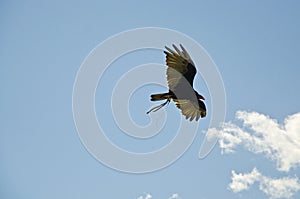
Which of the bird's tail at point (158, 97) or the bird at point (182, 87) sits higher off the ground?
the bird at point (182, 87)

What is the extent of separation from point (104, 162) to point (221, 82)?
21.8 feet

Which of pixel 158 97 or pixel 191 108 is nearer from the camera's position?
pixel 158 97

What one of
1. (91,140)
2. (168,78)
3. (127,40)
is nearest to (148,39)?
(127,40)

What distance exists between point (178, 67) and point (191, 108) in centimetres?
237

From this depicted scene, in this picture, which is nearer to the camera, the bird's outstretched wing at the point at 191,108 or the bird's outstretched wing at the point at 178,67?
the bird's outstretched wing at the point at 178,67

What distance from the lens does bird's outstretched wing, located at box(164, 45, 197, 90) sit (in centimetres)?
2453

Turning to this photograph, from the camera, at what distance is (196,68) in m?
25.3

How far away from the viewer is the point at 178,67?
24.9 metres

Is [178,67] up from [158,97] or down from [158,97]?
up

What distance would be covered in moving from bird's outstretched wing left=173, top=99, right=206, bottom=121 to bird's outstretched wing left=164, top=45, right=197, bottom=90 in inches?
36.2

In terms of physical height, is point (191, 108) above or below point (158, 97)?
above

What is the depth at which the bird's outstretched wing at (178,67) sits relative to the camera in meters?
24.5

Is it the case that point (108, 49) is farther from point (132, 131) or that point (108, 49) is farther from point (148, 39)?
point (132, 131)

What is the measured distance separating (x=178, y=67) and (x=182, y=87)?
41.5 inches
